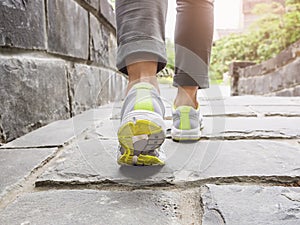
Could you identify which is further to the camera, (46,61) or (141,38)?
(46,61)

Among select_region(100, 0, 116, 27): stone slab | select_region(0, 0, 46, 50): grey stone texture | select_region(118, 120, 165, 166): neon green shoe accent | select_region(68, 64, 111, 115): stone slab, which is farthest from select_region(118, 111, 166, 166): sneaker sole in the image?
Result: select_region(100, 0, 116, 27): stone slab

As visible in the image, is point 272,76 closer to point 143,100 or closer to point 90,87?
point 90,87

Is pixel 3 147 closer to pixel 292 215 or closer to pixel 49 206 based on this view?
pixel 49 206

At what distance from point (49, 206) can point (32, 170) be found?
210 millimetres

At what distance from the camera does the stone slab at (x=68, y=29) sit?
1.39m

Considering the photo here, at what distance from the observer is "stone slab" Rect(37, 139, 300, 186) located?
72 centimetres

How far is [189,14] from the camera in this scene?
1.02 meters

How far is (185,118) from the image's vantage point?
104 centimetres

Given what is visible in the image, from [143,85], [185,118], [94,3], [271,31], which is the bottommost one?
[185,118]

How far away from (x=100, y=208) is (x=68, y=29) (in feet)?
4.03

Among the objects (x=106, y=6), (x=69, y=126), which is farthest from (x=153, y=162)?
(x=106, y=6)

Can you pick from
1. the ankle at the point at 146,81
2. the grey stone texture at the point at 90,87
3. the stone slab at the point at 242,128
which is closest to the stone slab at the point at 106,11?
the grey stone texture at the point at 90,87

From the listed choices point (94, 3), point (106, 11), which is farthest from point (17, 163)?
point (106, 11)

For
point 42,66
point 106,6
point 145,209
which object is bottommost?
point 145,209
